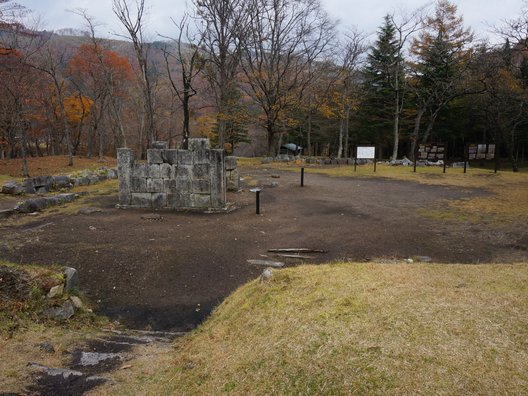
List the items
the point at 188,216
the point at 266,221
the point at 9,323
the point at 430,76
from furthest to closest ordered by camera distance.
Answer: the point at 430,76, the point at 188,216, the point at 266,221, the point at 9,323

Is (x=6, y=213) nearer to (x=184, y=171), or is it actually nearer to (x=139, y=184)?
(x=139, y=184)

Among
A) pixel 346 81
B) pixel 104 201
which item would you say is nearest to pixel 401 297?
pixel 104 201

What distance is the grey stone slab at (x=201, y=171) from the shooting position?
38.2ft

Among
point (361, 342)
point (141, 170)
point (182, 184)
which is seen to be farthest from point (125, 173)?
point (361, 342)

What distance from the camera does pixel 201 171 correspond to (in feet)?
38.4

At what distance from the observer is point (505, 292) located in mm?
4062

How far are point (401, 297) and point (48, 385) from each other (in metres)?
3.36

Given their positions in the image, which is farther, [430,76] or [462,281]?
[430,76]

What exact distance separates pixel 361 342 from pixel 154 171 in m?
10.1

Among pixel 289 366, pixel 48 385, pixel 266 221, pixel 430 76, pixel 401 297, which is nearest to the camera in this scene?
pixel 289 366

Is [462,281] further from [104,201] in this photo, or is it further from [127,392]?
[104,201]

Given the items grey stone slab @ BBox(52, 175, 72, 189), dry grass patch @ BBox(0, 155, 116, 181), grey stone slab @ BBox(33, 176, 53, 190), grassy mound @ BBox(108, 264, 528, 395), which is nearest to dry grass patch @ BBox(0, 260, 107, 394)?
grassy mound @ BBox(108, 264, 528, 395)

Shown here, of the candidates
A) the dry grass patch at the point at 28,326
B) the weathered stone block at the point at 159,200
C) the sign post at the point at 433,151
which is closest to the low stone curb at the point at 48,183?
the weathered stone block at the point at 159,200

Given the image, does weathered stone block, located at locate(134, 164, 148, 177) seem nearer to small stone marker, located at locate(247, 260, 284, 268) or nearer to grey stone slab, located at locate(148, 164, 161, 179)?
grey stone slab, located at locate(148, 164, 161, 179)
